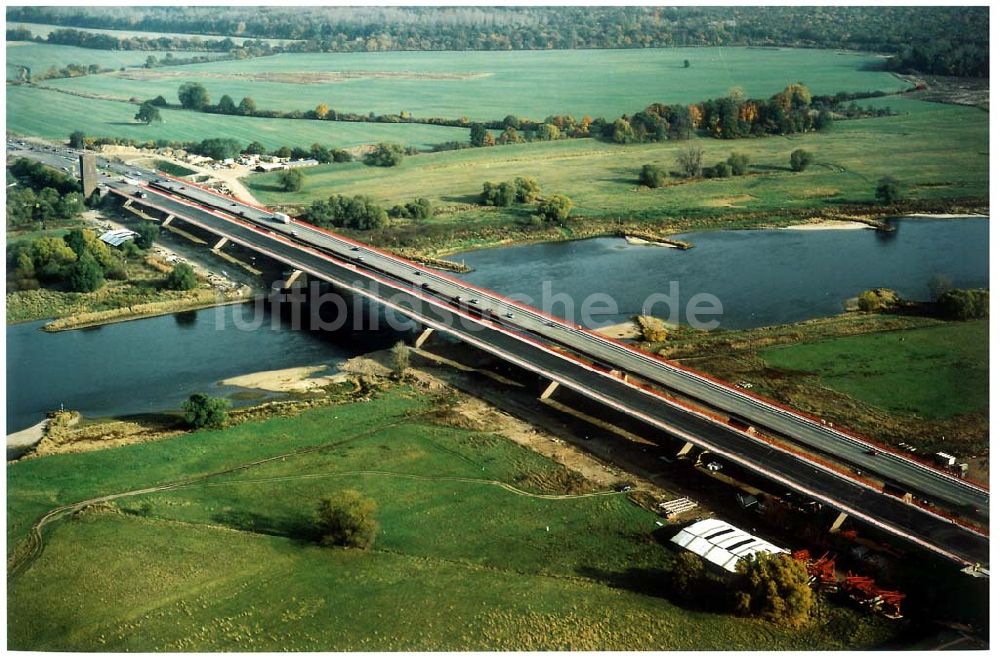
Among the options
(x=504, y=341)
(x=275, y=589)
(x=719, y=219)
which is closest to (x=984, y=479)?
(x=504, y=341)

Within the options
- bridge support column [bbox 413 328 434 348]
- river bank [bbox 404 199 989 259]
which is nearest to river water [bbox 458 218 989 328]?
river bank [bbox 404 199 989 259]

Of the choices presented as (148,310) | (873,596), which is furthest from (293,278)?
(873,596)

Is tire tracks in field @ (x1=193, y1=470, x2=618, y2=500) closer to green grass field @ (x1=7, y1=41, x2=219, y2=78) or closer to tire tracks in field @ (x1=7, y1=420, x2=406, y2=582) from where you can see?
tire tracks in field @ (x1=7, y1=420, x2=406, y2=582)

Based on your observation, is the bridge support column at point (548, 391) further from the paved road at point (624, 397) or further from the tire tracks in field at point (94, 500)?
the tire tracks in field at point (94, 500)

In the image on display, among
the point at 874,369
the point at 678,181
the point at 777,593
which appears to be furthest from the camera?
the point at 678,181

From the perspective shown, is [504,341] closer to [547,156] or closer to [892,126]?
[547,156]

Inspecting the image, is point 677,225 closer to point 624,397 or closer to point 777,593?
point 624,397
